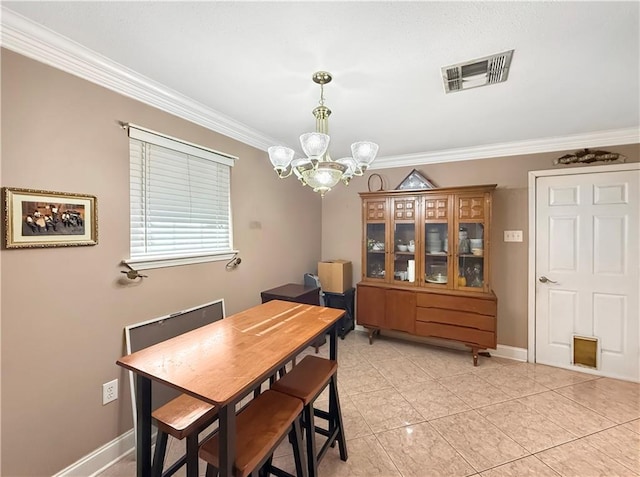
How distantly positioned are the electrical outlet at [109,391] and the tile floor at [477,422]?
0.40 m

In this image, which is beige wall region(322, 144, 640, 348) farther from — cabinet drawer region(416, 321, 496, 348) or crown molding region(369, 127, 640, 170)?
cabinet drawer region(416, 321, 496, 348)

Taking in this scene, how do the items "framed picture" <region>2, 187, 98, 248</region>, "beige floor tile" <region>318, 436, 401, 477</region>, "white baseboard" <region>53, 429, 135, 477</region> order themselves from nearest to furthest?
"framed picture" <region>2, 187, 98, 248</region> < "white baseboard" <region>53, 429, 135, 477</region> < "beige floor tile" <region>318, 436, 401, 477</region>

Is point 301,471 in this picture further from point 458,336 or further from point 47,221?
point 458,336

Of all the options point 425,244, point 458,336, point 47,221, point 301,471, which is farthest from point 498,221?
point 47,221

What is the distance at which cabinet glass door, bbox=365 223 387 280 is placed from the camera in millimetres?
3506

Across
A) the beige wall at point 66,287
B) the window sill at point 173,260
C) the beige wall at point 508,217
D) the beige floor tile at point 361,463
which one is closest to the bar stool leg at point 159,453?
the beige wall at point 66,287

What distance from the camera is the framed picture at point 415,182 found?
341 centimetres

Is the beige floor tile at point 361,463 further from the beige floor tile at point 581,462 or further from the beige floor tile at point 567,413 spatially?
the beige floor tile at point 567,413

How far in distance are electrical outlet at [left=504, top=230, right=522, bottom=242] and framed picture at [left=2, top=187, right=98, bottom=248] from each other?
148 inches

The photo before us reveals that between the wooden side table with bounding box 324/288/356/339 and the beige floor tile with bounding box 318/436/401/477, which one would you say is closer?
the beige floor tile with bounding box 318/436/401/477

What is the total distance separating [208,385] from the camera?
98cm

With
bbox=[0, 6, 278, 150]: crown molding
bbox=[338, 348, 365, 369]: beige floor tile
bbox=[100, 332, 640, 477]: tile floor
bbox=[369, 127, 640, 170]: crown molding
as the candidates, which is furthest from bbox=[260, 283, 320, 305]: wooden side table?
bbox=[369, 127, 640, 170]: crown molding

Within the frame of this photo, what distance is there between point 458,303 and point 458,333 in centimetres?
33

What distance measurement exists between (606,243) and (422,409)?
2.48m
